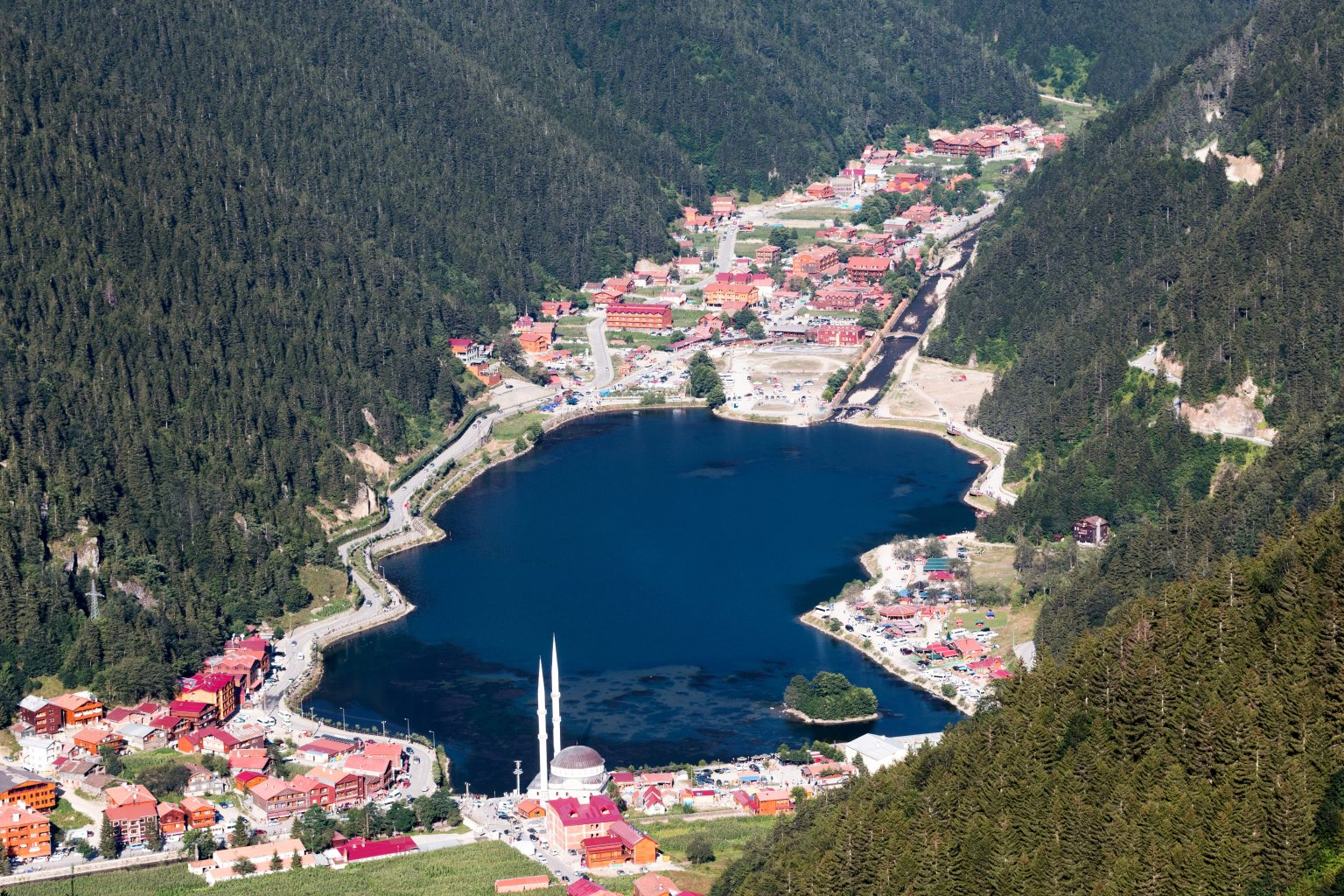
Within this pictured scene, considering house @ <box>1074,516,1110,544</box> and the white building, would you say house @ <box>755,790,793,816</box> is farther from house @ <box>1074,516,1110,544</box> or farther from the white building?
house @ <box>1074,516,1110,544</box>

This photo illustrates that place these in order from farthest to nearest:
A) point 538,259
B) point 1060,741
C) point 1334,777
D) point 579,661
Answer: point 538,259
point 579,661
point 1060,741
point 1334,777

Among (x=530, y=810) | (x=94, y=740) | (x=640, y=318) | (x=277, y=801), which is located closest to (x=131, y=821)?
(x=277, y=801)

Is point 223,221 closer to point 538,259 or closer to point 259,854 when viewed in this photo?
point 538,259

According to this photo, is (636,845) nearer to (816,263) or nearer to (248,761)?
(248,761)

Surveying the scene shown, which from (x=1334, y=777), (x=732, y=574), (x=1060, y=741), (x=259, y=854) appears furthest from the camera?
(x=732, y=574)

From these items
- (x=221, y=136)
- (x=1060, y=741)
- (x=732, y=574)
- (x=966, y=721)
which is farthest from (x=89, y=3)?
(x=1060, y=741)

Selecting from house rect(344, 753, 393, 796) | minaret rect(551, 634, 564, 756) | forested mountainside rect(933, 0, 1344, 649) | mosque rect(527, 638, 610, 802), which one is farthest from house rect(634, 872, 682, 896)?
forested mountainside rect(933, 0, 1344, 649)
